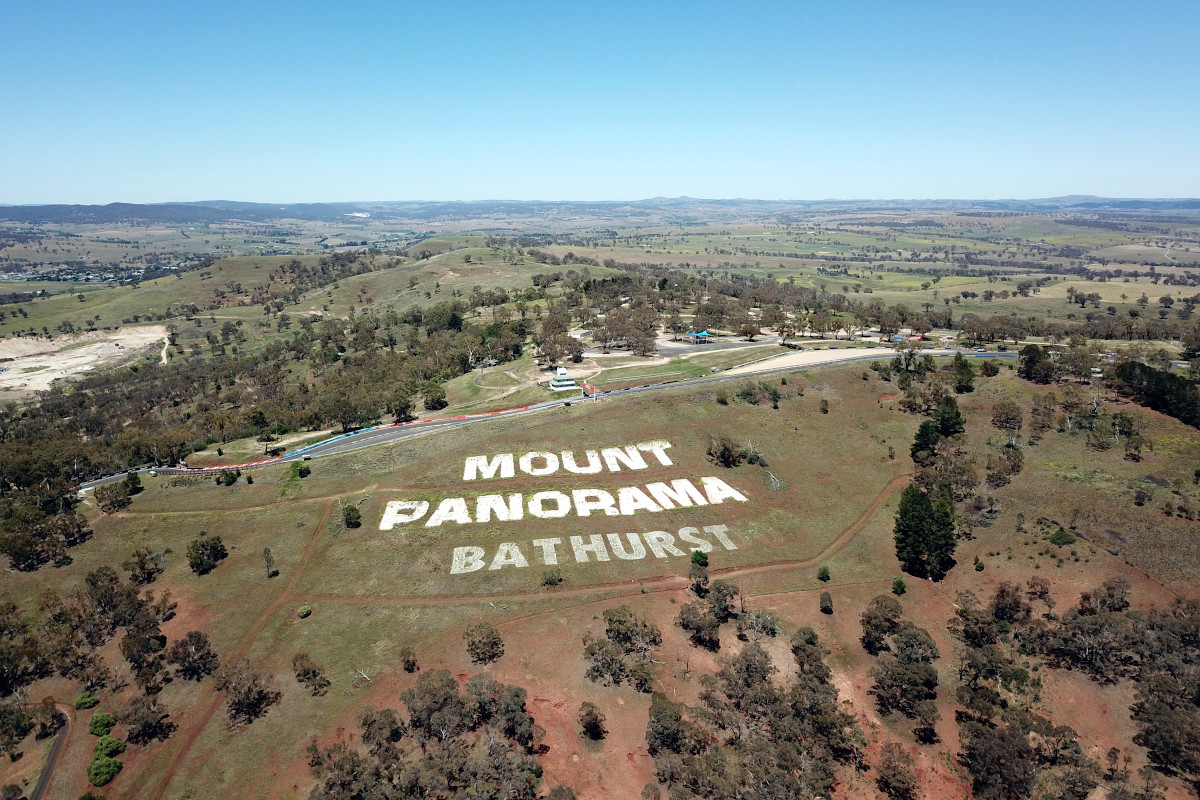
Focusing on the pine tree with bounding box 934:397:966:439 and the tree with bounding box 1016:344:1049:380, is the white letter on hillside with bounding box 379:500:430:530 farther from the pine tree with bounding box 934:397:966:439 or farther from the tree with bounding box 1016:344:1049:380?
the tree with bounding box 1016:344:1049:380

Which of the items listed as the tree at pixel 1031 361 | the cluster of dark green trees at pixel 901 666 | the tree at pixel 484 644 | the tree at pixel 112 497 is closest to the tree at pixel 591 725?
the tree at pixel 484 644

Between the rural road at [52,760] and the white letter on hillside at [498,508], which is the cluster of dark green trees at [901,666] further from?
the rural road at [52,760]

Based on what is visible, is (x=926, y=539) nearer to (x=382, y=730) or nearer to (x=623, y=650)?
(x=623, y=650)

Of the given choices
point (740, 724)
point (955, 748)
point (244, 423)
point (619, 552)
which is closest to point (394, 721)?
point (740, 724)

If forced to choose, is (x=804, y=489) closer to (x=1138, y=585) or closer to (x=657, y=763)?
(x=1138, y=585)

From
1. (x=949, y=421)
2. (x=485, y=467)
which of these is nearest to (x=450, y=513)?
(x=485, y=467)
